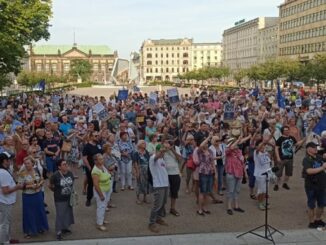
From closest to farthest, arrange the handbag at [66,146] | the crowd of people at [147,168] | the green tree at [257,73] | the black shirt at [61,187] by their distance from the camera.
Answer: the black shirt at [61,187], the crowd of people at [147,168], the handbag at [66,146], the green tree at [257,73]

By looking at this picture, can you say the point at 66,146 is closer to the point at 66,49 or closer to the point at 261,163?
the point at 261,163

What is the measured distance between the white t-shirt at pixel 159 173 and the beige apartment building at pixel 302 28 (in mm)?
88776

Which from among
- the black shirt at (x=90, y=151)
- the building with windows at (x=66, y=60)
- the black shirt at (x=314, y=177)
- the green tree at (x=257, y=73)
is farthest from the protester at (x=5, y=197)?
the building with windows at (x=66, y=60)

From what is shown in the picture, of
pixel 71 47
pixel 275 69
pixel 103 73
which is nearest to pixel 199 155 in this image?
pixel 275 69

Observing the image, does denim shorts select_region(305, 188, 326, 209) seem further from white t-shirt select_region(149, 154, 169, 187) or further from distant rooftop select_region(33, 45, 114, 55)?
distant rooftop select_region(33, 45, 114, 55)

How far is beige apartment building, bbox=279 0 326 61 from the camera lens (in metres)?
93.1

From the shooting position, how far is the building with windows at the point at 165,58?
637ft

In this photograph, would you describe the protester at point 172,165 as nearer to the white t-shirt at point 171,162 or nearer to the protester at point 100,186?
the white t-shirt at point 171,162

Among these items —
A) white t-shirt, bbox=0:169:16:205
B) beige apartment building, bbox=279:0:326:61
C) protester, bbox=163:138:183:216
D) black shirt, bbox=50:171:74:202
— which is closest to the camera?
white t-shirt, bbox=0:169:16:205

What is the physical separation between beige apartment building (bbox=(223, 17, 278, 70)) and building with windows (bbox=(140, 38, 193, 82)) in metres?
23.0

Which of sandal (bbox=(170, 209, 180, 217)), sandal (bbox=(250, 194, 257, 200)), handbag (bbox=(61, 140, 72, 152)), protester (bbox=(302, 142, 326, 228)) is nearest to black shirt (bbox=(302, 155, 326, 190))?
protester (bbox=(302, 142, 326, 228))

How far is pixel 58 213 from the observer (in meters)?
8.36

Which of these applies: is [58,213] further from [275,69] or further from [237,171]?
[275,69]

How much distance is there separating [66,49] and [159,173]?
17852 centimetres
